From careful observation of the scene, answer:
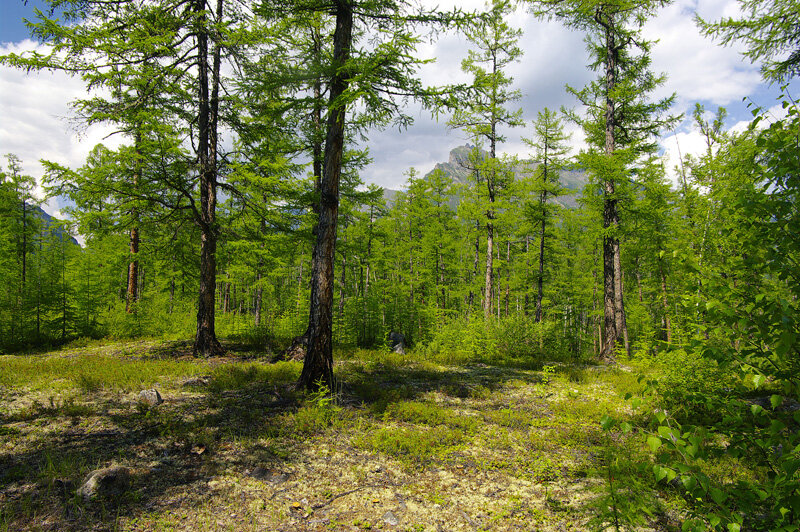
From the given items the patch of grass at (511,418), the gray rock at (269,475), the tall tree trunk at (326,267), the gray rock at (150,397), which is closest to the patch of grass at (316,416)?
the tall tree trunk at (326,267)

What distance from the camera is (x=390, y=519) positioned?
3930 mm

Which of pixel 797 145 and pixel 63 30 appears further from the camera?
pixel 63 30

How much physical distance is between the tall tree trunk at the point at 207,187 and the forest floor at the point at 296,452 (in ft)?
7.00

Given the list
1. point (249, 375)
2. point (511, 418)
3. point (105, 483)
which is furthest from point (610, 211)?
point (105, 483)

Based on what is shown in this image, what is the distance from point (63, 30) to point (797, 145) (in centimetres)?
1281

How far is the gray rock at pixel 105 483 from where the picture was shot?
3918 millimetres

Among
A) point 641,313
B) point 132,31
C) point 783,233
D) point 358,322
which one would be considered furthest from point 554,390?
point 641,313

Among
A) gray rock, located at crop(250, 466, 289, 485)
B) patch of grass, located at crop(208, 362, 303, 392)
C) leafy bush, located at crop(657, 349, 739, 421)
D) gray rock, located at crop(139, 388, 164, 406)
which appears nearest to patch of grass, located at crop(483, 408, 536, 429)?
leafy bush, located at crop(657, 349, 739, 421)

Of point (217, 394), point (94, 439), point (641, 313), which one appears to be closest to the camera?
point (94, 439)

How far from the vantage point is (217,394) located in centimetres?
771

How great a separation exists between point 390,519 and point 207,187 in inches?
450

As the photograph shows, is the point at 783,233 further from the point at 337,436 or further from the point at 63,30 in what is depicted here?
the point at 63,30

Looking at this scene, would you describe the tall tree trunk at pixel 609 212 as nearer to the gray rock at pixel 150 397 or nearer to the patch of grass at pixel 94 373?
the patch of grass at pixel 94 373

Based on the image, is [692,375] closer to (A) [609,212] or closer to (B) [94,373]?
(A) [609,212]
